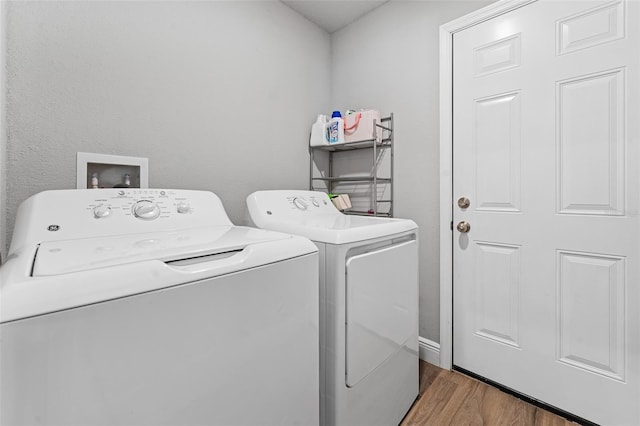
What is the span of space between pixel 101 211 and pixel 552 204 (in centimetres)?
192

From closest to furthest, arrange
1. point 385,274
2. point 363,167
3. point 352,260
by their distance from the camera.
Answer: point 352,260, point 385,274, point 363,167

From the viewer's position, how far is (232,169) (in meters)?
1.74

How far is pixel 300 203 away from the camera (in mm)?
1662

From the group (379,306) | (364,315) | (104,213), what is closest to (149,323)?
(104,213)

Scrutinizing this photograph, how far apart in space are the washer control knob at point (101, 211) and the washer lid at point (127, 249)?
4.8 inches

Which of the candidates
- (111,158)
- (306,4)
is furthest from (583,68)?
(111,158)

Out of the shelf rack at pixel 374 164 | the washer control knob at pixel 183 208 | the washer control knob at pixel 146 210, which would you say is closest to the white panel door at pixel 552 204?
the shelf rack at pixel 374 164

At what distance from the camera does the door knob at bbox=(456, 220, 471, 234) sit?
66.1 inches

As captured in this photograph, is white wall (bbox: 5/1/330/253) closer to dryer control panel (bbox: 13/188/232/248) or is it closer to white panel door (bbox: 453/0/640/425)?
dryer control panel (bbox: 13/188/232/248)

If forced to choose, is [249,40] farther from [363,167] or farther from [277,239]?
[277,239]

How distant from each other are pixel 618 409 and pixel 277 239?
5.41ft

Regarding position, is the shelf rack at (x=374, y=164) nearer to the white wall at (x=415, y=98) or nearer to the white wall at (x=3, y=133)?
the white wall at (x=415, y=98)

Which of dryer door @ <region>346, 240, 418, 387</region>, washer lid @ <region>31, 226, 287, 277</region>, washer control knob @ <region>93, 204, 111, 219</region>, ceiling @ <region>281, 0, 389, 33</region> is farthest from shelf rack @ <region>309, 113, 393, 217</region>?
washer control knob @ <region>93, 204, 111, 219</region>

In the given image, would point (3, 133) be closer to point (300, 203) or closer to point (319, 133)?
point (300, 203)
